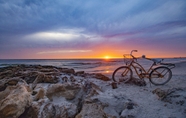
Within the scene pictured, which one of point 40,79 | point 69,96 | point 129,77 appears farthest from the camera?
point 129,77

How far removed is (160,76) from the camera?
6012 millimetres

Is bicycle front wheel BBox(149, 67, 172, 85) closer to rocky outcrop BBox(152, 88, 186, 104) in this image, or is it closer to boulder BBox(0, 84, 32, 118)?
rocky outcrop BBox(152, 88, 186, 104)

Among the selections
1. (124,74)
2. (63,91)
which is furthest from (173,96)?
(63,91)

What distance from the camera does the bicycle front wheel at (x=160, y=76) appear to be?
601cm

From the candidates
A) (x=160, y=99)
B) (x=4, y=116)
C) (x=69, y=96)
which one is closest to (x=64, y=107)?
(x=69, y=96)

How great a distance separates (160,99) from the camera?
147 inches

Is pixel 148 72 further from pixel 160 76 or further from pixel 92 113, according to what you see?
pixel 92 113

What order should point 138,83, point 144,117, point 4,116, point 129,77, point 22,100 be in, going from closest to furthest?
point 4,116, point 22,100, point 144,117, point 138,83, point 129,77

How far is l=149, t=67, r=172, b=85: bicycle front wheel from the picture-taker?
601 cm

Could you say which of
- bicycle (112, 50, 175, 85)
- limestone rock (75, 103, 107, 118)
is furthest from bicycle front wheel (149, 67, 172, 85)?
limestone rock (75, 103, 107, 118)

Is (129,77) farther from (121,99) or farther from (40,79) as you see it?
(40,79)

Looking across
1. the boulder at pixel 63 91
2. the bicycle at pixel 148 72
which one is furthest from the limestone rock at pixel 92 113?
the bicycle at pixel 148 72

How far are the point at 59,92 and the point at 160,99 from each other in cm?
283

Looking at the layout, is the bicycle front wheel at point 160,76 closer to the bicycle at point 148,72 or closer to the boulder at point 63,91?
the bicycle at point 148,72
